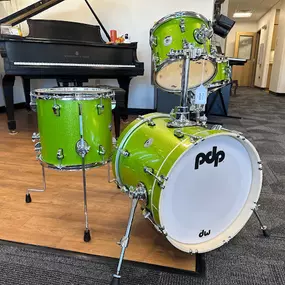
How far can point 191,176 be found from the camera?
93 centimetres

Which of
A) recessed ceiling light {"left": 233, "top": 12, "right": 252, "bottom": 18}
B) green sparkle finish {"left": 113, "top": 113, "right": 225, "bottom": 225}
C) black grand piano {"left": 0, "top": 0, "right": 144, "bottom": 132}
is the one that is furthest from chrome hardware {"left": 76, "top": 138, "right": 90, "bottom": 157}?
recessed ceiling light {"left": 233, "top": 12, "right": 252, "bottom": 18}

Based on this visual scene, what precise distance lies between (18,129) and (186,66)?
280cm

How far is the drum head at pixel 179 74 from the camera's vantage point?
4.77 ft

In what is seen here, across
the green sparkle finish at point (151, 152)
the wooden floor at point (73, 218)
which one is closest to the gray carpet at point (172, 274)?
the wooden floor at point (73, 218)

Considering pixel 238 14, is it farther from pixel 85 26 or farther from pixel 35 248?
pixel 35 248

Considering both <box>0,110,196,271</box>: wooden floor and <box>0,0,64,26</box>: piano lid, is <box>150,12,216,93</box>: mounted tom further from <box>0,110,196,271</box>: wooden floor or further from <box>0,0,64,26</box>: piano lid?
<box>0,0,64,26</box>: piano lid

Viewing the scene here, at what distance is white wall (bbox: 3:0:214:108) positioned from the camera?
371cm

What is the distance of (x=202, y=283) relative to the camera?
0.98 m

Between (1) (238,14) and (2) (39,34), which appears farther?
(1) (238,14)

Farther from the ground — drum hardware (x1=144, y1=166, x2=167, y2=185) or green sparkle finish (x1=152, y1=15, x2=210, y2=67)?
green sparkle finish (x1=152, y1=15, x2=210, y2=67)

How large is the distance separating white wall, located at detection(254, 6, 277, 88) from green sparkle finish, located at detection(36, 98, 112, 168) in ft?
29.7

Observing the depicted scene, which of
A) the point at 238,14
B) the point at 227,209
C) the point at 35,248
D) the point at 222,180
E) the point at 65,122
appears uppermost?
the point at 238,14

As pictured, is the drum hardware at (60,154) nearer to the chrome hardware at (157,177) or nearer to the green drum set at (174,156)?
the green drum set at (174,156)

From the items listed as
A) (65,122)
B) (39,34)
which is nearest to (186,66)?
(65,122)
